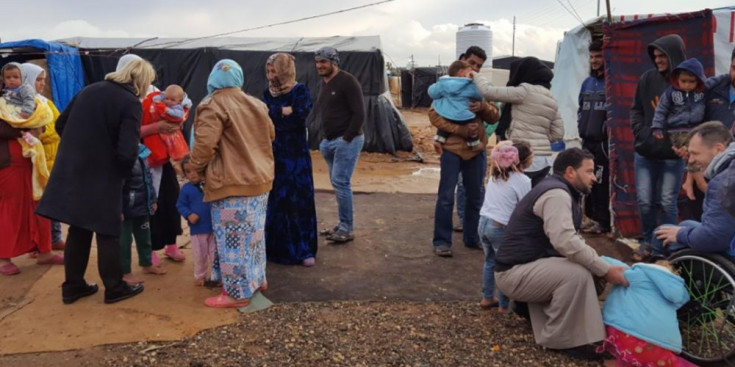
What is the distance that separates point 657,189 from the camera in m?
4.72

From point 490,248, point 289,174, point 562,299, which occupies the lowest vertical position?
point 562,299

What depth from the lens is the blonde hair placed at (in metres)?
3.57

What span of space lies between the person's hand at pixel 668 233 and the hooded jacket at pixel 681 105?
139 cm

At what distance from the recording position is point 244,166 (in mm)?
3609

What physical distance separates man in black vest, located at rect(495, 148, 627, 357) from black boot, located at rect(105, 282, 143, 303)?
246cm

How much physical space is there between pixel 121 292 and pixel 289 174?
4.80 ft

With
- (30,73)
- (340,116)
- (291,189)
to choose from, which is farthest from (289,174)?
(30,73)

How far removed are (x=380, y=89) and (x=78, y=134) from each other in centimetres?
896

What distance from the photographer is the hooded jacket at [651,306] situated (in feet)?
9.39

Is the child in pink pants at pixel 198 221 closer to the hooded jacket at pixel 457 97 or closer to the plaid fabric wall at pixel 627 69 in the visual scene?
the hooded jacket at pixel 457 97

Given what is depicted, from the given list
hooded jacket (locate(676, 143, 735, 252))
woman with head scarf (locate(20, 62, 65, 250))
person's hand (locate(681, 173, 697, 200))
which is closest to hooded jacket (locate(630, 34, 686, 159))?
person's hand (locate(681, 173, 697, 200))

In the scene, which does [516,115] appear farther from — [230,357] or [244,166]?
[230,357]

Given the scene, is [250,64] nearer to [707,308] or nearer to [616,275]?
[616,275]

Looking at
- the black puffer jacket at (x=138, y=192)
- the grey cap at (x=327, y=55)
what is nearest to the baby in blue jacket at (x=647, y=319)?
the grey cap at (x=327, y=55)
